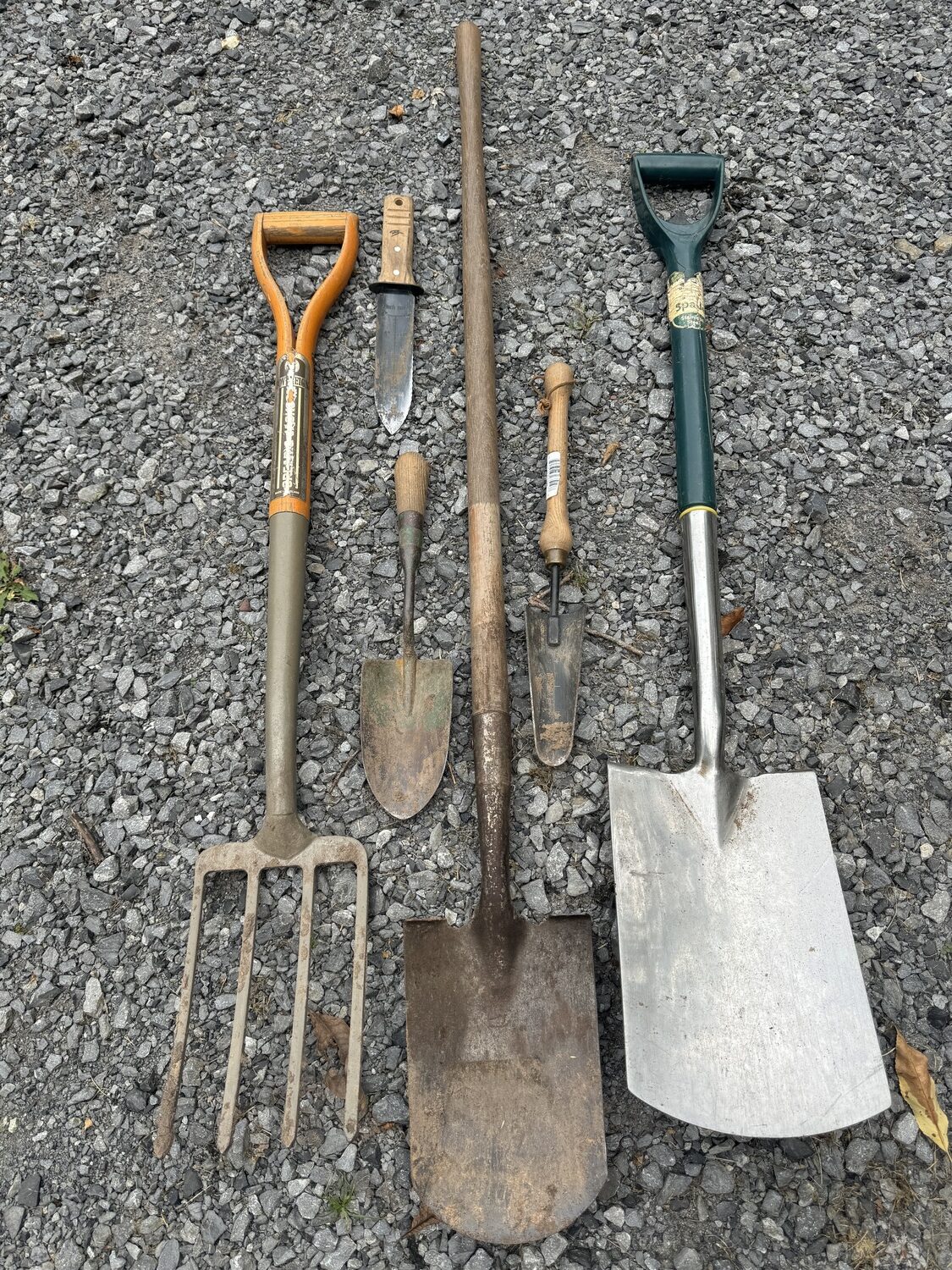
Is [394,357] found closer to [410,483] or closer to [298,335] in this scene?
[298,335]

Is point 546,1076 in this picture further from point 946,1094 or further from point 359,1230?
point 946,1094

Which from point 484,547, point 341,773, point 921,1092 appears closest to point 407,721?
point 341,773

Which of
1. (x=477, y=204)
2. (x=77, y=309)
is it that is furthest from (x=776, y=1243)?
(x=77, y=309)

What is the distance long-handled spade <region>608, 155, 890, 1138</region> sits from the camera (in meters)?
1.98

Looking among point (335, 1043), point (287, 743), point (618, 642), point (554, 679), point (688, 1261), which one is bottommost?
point (688, 1261)

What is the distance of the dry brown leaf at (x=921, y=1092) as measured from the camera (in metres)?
2.14

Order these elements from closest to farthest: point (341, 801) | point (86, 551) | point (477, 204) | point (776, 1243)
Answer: point (776, 1243)
point (341, 801)
point (86, 551)
point (477, 204)

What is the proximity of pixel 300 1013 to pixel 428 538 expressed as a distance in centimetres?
146

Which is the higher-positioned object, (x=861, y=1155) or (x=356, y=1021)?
(x=356, y=1021)

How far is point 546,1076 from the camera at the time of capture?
2.07 m

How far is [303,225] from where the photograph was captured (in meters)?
3.11

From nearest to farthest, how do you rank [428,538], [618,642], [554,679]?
[554,679], [618,642], [428,538]

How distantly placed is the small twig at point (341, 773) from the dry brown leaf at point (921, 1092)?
5.42ft

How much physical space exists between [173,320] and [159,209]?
→ 542 mm
